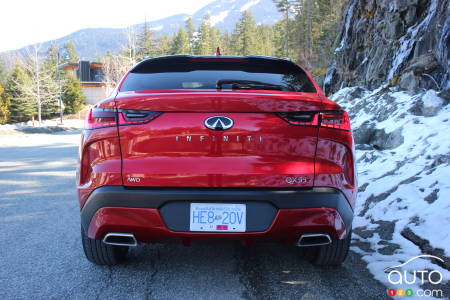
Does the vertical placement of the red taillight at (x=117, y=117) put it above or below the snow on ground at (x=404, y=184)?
above

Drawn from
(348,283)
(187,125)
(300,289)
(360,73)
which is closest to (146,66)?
(187,125)

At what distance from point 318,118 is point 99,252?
6.32 feet

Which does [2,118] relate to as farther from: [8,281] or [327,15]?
[8,281]

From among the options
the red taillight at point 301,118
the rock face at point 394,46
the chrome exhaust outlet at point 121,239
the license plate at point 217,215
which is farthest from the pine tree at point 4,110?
the red taillight at point 301,118

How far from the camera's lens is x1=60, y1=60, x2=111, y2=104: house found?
65.2 meters

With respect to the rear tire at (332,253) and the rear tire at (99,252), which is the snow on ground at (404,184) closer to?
the rear tire at (332,253)

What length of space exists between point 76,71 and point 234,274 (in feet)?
244

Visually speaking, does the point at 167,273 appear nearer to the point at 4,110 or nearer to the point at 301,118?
the point at 301,118

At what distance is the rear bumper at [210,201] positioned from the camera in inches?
93.4

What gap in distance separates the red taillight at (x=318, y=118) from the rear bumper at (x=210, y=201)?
43 cm

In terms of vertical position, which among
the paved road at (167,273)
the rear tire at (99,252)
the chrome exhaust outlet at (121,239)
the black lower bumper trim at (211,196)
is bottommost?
the paved road at (167,273)

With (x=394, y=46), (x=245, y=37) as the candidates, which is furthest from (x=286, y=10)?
(x=394, y=46)

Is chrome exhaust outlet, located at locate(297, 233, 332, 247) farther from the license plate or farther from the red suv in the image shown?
the license plate

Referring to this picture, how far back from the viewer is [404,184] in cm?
446
